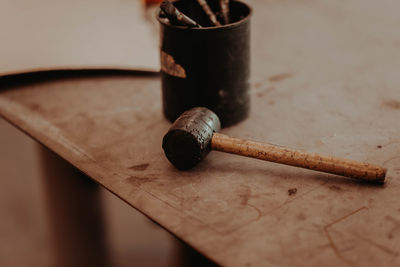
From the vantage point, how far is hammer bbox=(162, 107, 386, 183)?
81cm

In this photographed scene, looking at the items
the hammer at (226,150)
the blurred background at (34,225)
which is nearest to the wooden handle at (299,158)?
the hammer at (226,150)

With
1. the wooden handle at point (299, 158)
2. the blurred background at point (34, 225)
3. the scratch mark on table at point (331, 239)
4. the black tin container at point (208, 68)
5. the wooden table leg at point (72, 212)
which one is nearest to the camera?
the scratch mark on table at point (331, 239)

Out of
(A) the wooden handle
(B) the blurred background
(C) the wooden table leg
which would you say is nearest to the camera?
(A) the wooden handle

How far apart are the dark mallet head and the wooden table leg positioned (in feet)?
1.98

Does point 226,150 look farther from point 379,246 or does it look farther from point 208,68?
point 379,246

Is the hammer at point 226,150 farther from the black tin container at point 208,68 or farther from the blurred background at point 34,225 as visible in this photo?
the blurred background at point 34,225

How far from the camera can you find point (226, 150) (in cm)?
88

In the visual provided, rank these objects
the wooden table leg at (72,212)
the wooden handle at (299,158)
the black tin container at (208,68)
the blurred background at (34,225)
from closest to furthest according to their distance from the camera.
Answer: the wooden handle at (299,158)
the black tin container at (208,68)
the wooden table leg at (72,212)
the blurred background at (34,225)

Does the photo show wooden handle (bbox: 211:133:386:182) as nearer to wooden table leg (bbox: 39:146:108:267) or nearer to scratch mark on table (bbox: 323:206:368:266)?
scratch mark on table (bbox: 323:206:368:266)

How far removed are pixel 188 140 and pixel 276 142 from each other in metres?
0.20

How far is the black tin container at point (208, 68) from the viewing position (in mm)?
909

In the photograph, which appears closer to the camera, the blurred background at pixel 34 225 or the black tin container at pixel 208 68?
the black tin container at pixel 208 68

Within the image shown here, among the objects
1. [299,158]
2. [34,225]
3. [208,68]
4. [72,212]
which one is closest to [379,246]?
[299,158]

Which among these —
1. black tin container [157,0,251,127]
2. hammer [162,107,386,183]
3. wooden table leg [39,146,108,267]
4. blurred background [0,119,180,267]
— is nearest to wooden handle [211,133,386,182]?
hammer [162,107,386,183]
